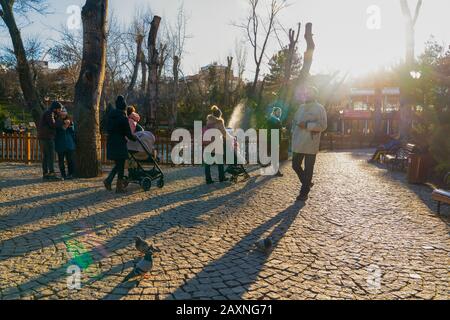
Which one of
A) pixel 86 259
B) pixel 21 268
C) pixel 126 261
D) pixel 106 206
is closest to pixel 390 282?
pixel 126 261

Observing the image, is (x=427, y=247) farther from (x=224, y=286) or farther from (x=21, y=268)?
(x=21, y=268)

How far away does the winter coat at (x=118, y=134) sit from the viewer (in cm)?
618

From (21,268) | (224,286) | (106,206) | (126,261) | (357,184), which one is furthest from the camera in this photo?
(357,184)

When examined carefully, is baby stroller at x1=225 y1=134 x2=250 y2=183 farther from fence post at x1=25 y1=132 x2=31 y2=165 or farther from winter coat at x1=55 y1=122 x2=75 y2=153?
fence post at x1=25 y1=132 x2=31 y2=165

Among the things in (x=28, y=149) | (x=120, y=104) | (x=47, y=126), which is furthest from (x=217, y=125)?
(x=28, y=149)

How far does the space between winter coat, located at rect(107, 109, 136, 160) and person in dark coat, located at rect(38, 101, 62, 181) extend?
2224mm

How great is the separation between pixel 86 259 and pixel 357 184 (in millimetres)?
6735

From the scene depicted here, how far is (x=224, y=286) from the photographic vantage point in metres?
2.84

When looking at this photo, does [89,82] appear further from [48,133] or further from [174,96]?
[174,96]

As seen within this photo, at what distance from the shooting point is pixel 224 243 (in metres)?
3.89

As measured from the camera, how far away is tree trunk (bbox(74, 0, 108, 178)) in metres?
7.91

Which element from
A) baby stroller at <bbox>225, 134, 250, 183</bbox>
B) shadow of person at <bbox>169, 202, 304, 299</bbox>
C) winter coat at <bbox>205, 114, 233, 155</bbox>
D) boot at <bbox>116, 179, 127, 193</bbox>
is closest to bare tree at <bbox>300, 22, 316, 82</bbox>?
baby stroller at <bbox>225, 134, 250, 183</bbox>

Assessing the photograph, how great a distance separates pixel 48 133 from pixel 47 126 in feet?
0.55

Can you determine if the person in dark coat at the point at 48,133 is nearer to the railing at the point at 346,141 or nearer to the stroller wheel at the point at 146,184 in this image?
the stroller wheel at the point at 146,184
